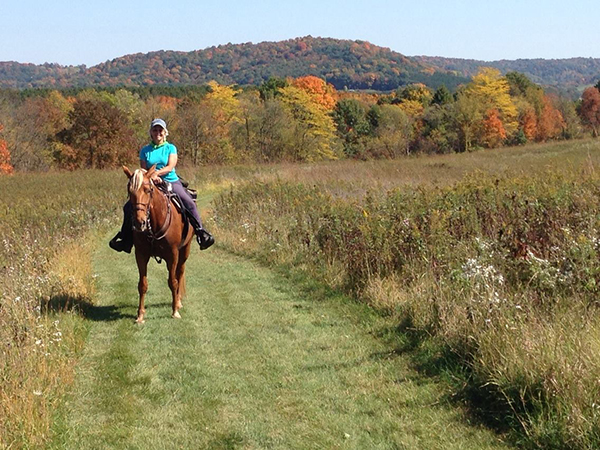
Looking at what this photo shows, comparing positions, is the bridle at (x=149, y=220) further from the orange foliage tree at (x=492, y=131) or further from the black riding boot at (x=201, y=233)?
the orange foliage tree at (x=492, y=131)

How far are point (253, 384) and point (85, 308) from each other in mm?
4068

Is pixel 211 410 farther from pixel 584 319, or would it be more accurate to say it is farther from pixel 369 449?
pixel 584 319

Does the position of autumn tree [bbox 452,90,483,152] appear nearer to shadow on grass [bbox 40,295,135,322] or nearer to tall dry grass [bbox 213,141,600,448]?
tall dry grass [bbox 213,141,600,448]

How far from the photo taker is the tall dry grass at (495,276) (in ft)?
15.8

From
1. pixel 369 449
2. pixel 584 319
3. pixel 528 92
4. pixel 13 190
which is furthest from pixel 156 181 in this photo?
pixel 528 92

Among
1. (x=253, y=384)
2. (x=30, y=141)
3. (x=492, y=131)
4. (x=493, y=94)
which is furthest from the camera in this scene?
(x=493, y=94)

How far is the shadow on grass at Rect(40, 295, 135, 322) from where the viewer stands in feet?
28.0

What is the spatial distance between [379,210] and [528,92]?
309ft

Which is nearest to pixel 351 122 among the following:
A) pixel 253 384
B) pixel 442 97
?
pixel 442 97

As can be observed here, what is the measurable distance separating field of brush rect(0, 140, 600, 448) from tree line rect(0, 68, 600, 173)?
131ft

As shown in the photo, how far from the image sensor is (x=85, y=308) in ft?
29.7

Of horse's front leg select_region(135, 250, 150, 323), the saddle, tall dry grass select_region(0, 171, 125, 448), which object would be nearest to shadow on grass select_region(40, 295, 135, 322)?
tall dry grass select_region(0, 171, 125, 448)

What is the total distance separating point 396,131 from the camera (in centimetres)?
8250

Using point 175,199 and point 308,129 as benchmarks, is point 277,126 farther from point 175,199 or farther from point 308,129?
point 175,199
